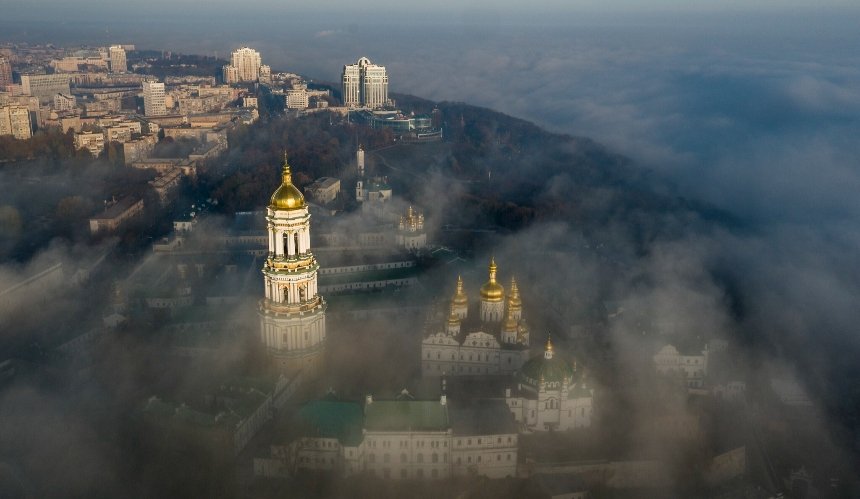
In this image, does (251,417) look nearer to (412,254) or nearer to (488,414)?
(488,414)

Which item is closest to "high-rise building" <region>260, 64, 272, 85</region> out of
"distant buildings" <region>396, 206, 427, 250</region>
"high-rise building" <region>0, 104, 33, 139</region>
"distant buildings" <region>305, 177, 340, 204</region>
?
"high-rise building" <region>0, 104, 33, 139</region>

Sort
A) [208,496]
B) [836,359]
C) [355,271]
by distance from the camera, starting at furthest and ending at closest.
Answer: [355,271] → [836,359] → [208,496]

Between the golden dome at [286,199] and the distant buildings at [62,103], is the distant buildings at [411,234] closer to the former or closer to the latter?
the golden dome at [286,199]

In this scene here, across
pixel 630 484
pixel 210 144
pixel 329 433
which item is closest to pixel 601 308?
pixel 630 484

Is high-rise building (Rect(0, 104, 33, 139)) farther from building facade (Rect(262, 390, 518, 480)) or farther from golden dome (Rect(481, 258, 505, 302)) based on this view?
building facade (Rect(262, 390, 518, 480))

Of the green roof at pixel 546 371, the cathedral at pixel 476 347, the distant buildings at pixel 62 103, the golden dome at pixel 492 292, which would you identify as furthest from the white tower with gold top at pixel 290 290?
the distant buildings at pixel 62 103

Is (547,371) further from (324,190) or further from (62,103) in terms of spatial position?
(62,103)

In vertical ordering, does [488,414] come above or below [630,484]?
above

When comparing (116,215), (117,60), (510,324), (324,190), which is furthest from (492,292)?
(117,60)
